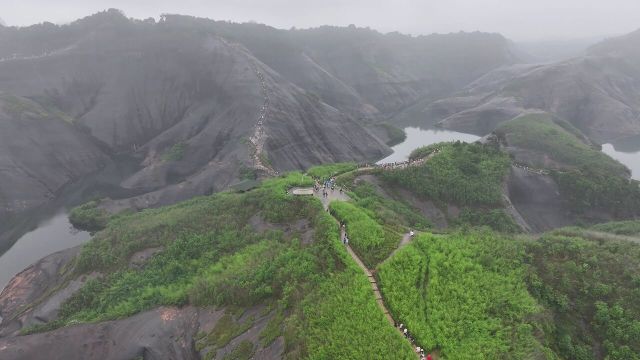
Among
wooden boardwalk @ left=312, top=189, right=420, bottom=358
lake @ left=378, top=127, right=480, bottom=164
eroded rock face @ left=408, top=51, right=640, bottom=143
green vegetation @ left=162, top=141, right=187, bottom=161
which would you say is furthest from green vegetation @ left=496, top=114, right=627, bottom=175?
green vegetation @ left=162, top=141, right=187, bottom=161

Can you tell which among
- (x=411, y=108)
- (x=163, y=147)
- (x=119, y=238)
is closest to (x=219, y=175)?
(x=163, y=147)

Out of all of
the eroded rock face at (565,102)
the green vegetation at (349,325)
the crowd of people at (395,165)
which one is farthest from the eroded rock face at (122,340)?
the eroded rock face at (565,102)

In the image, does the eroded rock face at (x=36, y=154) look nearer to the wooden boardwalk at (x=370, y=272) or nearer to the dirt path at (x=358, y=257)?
the dirt path at (x=358, y=257)

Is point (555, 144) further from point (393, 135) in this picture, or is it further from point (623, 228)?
point (393, 135)

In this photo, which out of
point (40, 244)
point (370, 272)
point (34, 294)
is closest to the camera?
point (370, 272)

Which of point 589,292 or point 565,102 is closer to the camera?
point 589,292

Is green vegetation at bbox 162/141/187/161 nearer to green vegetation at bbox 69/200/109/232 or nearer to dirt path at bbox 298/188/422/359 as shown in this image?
green vegetation at bbox 69/200/109/232

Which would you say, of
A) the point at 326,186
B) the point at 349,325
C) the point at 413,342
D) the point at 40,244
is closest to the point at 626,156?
the point at 326,186

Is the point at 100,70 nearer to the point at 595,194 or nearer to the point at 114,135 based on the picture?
the point at 114,135
